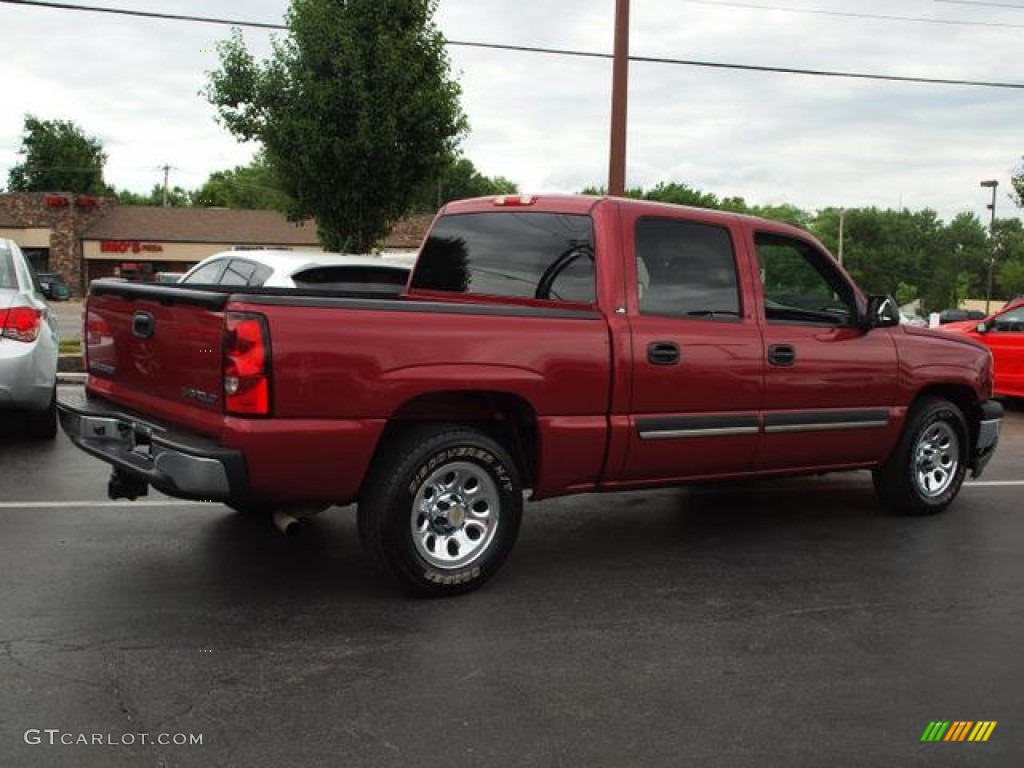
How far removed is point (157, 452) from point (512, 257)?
Result: 214 cm

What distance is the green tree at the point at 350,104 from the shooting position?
1841 centimetres

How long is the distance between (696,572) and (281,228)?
5657 centimetres

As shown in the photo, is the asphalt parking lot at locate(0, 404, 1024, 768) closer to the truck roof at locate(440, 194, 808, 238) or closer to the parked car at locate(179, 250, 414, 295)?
the truck roof at locate(440, 194, 808, 238)

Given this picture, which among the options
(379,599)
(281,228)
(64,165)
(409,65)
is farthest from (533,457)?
(64,165)

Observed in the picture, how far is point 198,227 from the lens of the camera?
2285 inches

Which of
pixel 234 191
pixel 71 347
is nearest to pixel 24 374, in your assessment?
→ pixel 71 347

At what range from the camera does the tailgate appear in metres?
4.30

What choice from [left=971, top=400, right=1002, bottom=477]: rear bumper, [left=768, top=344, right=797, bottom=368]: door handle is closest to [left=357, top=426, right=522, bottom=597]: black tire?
[left=768, top=344, right=797, bottom=368]: door handle

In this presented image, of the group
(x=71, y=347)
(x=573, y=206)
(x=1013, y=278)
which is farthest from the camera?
(x=1013, y=278)

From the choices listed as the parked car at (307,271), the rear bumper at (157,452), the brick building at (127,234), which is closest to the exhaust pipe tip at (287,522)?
the rear bumper at (157,452)

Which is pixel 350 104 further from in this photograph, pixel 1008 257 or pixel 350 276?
pixel 1008 257

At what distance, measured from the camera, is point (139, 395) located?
16.1ft

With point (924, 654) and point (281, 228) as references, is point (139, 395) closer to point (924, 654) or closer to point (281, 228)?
point (924, 654)

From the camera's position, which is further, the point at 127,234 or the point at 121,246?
the point at 127,234
